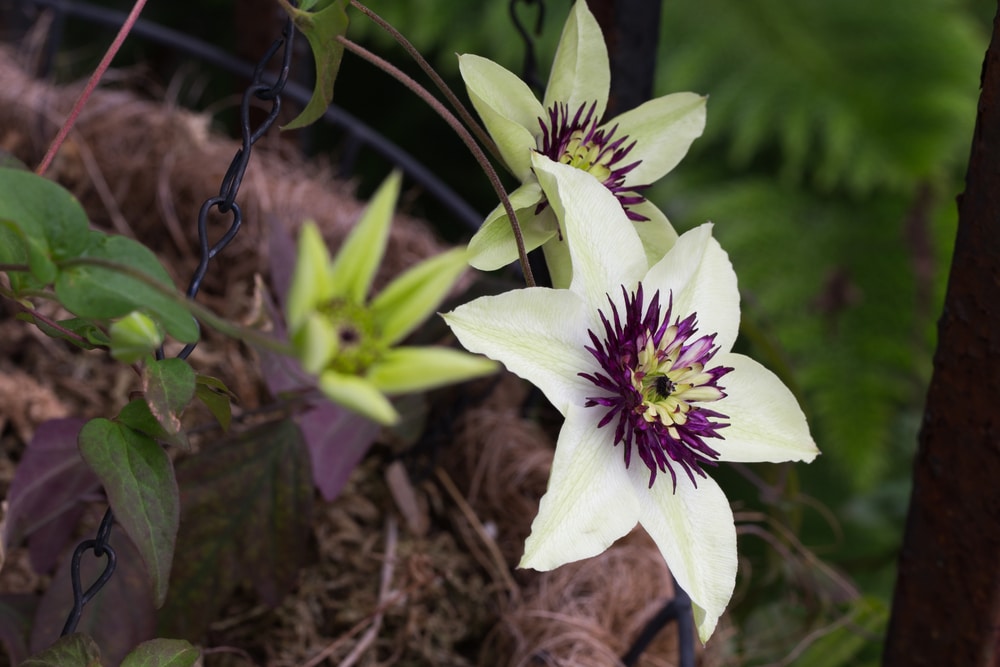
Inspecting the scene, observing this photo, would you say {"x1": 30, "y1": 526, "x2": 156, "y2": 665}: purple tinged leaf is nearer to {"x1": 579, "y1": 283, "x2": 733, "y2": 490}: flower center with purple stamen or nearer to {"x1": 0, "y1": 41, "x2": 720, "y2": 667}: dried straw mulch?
{"x1": 0, "y1": 41, "x2": 720, "y2": 667}: dried straw mulch

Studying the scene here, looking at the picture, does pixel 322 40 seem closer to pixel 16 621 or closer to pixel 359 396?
pixel 359 396

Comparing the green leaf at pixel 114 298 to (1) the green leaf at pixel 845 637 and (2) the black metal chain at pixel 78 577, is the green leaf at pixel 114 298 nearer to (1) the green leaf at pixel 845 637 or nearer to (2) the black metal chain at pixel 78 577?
(2) the black metal chain at pixel 78 577

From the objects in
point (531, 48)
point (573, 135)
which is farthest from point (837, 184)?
point (573, 135)

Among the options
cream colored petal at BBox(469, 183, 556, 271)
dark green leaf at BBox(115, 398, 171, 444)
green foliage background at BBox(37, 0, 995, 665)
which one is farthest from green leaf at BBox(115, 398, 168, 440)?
green foliage background at BBox(37, 0, 995, 665)

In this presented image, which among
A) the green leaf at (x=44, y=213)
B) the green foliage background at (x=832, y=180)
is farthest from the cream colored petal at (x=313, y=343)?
the green foliage background at (x=832, y=180)

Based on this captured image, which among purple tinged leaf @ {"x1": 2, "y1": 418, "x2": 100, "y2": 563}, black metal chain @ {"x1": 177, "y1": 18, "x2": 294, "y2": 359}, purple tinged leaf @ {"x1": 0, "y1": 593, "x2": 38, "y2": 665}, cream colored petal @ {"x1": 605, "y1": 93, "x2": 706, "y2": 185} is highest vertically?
cream colored petal @ {"x1": 605, "y1": 93, "x2": 706, "y2": 185}

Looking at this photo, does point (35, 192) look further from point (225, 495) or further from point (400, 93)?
point (400, 93)

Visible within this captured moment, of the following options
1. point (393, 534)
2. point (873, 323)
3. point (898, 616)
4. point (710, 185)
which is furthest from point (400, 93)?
point (898, 616)
